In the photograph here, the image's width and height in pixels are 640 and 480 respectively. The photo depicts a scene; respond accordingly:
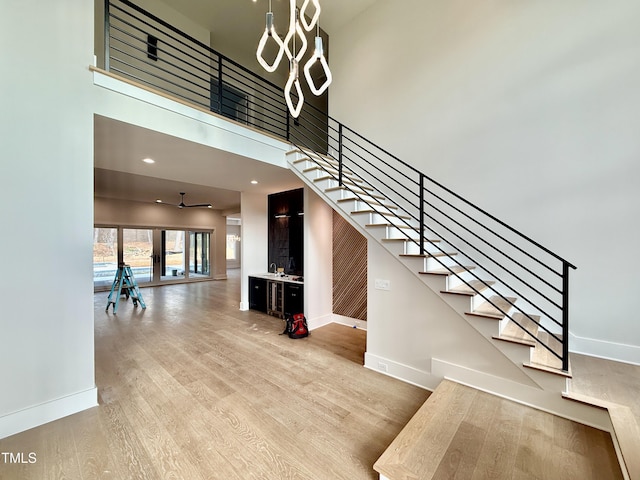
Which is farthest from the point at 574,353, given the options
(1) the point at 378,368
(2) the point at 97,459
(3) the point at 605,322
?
(2) the point at 97,459

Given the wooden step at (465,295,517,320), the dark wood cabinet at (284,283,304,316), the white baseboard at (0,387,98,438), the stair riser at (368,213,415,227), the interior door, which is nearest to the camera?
the white baseboard at (0,387,98,438)

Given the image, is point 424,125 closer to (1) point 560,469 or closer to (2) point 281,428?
(1) point 560,469

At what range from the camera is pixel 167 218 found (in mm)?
9398

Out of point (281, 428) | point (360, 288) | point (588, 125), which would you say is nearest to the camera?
point (281, 428)

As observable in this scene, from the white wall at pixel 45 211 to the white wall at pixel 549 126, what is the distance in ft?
13.5

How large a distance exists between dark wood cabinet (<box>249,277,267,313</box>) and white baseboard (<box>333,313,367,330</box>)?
167 cm

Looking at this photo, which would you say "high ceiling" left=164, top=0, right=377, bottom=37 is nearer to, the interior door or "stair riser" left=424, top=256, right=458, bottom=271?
"stair riser" left=424, top=256, right=458, bottom=271

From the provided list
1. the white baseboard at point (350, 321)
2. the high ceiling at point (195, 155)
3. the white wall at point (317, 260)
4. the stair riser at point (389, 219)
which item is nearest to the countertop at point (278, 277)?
the white wall at point (317, 260)

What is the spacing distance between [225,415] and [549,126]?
4599 millimetres

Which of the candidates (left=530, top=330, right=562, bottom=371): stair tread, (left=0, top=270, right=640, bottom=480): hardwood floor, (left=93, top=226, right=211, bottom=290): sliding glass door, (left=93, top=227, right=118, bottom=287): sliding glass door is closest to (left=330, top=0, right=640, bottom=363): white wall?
(left=530, top=330, right=562, bottom=371): stair tread

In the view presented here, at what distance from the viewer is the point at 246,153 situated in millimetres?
3596

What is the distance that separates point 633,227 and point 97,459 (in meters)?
5.10

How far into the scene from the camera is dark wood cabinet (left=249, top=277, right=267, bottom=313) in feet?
18.9

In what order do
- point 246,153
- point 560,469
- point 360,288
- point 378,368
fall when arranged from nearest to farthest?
point 560,469 → point 378,368 → point 246,153 → point 360,288
